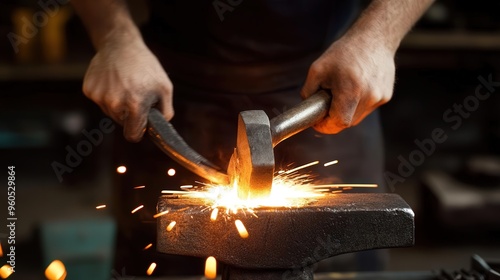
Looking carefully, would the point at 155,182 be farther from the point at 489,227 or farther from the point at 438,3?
the point at 489,227

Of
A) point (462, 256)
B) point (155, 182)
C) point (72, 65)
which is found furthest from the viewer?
point (462, 256)

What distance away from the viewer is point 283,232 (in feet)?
3.37

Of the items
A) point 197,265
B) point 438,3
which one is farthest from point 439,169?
point 197,265

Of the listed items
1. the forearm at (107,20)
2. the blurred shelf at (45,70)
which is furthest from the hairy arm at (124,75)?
the blurred shelf at (45,70)

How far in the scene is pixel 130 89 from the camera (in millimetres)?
1304

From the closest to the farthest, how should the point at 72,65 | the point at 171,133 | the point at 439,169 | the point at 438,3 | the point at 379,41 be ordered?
1. the point at 171,133
2. the point at 379,41
3. the point at 72,65
4. the point at 438,3
5. the point at 439,169

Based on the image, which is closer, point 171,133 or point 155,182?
point 171,133

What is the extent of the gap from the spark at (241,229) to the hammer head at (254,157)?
7 cm

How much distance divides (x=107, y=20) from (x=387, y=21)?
1.85 ft

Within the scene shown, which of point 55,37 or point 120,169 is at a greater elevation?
point 55,37

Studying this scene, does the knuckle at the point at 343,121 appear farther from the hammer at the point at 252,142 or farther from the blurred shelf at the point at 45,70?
the blurred shelf at the point at 45,70

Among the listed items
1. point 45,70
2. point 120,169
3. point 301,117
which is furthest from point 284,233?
point 45,70

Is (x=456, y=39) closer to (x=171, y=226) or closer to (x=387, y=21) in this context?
(x=387, y=21)

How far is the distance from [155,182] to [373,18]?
0.64 metres
